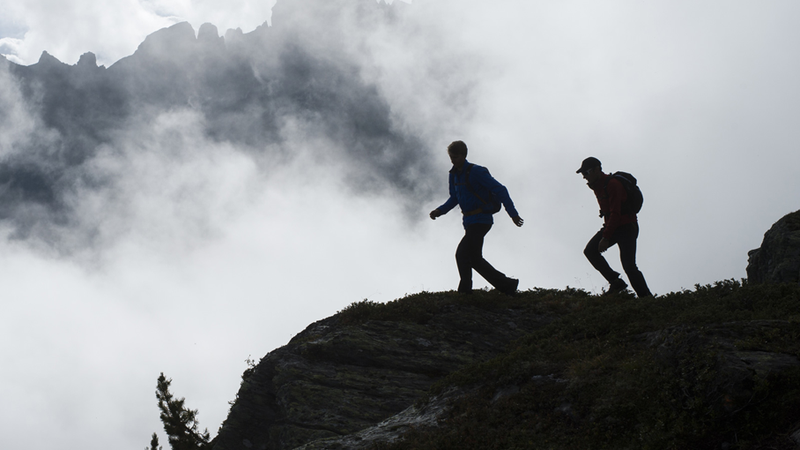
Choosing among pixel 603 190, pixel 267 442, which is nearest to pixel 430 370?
pixel 267 442

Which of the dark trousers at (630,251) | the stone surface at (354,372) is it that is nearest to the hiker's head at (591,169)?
the dark trousers at (630,251)

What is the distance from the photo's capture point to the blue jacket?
12.1 m

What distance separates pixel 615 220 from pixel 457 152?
3.78 m

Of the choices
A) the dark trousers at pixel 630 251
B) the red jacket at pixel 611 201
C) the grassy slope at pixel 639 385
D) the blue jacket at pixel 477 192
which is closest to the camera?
the grassy slope at pixel 639 385

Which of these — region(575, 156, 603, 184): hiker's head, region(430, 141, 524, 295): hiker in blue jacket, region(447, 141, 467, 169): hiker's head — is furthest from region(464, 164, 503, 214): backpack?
region(575, 156, 603, 184): hiker's head

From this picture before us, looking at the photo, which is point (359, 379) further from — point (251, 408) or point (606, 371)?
point (606, 371)

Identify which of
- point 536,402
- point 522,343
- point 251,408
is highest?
point 251,408

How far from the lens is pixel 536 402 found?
7.04m

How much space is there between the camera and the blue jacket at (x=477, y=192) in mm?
12102

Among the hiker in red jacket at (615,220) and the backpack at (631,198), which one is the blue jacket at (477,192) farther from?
the backpack at (631,198)

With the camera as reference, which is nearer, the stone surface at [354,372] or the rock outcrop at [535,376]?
the rock outcrop at [535,376]

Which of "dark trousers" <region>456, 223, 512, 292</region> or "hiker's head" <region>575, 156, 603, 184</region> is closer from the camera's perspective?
"hiker's head" <region>575, 156, 603, 184</region>

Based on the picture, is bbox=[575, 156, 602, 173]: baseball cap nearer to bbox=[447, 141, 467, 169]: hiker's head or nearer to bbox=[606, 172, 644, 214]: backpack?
bbox=[606, 172, 644, 214]: backpack

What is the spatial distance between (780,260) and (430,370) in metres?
8.31
